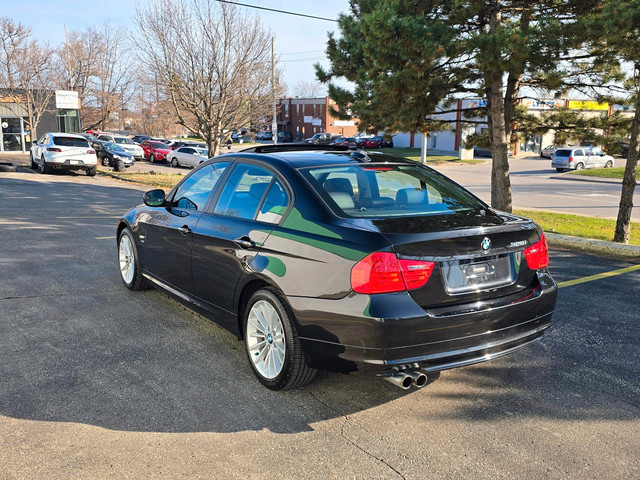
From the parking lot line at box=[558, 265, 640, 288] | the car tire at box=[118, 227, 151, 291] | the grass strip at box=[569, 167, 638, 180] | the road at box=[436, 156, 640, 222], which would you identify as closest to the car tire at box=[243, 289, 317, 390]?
the car tire at box=[118, 227, 151, 291]

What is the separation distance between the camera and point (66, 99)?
3866 centimetres

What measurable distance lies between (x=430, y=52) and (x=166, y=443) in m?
9.26

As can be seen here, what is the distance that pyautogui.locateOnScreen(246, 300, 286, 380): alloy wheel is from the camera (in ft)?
12.4

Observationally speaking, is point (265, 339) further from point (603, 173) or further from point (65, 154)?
point (603, 173)

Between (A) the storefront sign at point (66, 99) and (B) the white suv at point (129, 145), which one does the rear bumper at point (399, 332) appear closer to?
(B) the white suv at point (129, 145)

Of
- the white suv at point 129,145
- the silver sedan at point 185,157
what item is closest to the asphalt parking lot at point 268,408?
the silver sedan at point 185,157

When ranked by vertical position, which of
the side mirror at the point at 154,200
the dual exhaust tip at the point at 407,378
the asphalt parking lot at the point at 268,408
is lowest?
the asphalt parking lot at the point at 268,408

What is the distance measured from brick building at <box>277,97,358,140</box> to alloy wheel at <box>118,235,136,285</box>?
75883 millimetres

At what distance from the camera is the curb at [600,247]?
8.96 m

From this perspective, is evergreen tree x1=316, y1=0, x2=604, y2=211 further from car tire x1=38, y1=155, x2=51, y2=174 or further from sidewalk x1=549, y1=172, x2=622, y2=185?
sidewalk x1=549, y1=172, x2=622, y2=185

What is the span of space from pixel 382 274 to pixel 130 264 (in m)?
3.72

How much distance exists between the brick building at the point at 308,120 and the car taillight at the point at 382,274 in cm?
7863

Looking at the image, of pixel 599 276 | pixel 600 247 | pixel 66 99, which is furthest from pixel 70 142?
pixel 599 276

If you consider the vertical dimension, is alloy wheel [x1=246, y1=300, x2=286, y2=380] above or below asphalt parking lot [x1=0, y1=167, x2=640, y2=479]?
above
